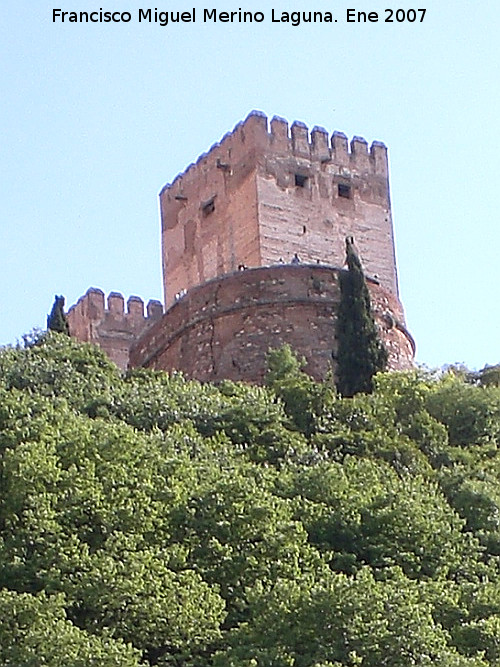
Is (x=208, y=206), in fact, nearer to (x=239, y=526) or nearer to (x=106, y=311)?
(x=106, y=311)

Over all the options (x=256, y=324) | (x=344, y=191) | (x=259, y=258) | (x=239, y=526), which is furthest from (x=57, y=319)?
(x=239, y=526)

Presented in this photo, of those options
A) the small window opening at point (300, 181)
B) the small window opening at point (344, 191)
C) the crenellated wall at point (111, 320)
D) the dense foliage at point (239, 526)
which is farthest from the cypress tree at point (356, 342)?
the crenellated wall at point (111, 320)

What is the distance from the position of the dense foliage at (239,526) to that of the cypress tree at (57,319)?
17.2ft

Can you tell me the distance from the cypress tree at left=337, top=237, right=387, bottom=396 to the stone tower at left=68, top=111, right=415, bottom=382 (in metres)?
2.45

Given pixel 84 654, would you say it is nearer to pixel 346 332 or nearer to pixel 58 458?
pixel 58 458

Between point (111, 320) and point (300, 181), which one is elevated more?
point (300, 181)

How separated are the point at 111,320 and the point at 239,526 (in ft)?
72.8

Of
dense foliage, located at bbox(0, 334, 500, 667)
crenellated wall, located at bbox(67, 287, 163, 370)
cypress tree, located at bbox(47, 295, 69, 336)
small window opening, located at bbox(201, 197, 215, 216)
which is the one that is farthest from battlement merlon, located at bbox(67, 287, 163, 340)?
dense foliage, located at bbox(0, 334, 500, 667)

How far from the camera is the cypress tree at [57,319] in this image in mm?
33344

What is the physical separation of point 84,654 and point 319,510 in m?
4.77

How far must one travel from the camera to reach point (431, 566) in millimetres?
22094

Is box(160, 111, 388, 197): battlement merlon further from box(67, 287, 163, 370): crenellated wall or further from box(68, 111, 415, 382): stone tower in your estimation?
box(67, 287, 163, 370): crenellated wall

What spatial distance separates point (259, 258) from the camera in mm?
38844

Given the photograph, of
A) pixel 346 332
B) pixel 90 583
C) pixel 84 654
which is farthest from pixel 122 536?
pixel 346 332
